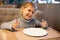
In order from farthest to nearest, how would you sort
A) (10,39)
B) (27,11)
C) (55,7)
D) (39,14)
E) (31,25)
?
1. (55,7)
2. (39,14)
3. (31,25)
4. (27,11)
5. (10,39)

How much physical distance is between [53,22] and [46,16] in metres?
0.25

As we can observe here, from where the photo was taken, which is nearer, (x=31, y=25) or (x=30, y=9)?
(x=30, y=9)

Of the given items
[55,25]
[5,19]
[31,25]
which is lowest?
[55,25]

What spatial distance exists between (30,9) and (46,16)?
1.88 m

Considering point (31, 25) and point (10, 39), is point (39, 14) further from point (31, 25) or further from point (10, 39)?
point (10, 39)

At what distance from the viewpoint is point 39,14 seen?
2285 millimetres

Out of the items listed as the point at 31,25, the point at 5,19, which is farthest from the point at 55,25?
the point at 31,25

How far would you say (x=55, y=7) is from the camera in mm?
2949

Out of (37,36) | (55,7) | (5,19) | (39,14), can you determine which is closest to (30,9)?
(37,36)

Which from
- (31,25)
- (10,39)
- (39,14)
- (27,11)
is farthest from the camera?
(39,14)

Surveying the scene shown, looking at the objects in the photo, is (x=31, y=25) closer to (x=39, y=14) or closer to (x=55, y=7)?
(x=39, y=14)

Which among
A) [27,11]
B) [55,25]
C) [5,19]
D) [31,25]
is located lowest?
[55,25]

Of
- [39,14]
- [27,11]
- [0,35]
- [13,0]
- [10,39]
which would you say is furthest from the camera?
[13,0]

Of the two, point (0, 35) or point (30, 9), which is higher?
point (30, 9)
